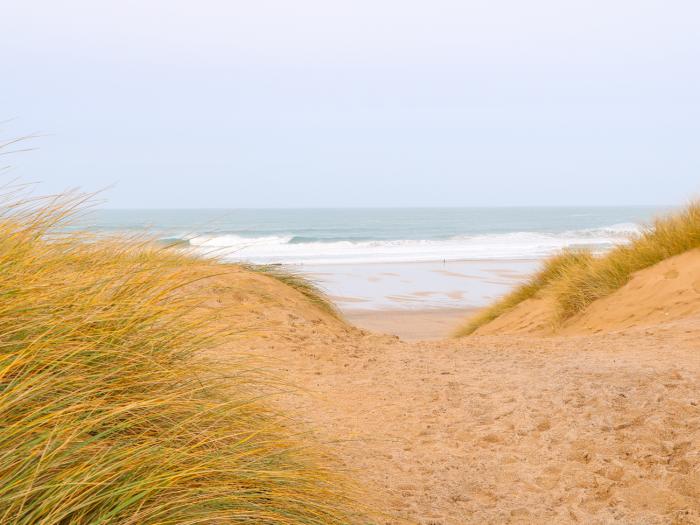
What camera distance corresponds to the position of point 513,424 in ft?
15.2

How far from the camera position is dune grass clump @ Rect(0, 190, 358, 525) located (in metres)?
2.12

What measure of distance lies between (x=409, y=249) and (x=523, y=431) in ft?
105

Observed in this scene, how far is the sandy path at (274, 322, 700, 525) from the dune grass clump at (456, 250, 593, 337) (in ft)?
14.8

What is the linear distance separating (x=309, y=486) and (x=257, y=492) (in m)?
0.21

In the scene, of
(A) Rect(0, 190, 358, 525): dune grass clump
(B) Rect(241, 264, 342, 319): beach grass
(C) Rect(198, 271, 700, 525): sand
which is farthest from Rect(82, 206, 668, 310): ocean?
(C) Rect(198, 271, 700, 525): sand

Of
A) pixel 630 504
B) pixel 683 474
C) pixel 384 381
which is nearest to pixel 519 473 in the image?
pixel 630 504

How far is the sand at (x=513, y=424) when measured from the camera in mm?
3562

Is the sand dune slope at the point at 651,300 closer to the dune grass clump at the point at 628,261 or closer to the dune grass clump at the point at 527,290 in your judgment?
the dune grass clump at the point at 628,261

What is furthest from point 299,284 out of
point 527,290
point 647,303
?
point 647,303

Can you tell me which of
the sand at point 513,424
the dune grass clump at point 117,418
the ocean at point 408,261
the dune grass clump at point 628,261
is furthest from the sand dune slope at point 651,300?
the dune grass clump at point 117,418

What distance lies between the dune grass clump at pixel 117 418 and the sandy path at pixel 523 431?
70 centimetres

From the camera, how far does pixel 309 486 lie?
9.07 feet

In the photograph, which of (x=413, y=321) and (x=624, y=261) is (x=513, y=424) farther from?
(x=413, y=321)

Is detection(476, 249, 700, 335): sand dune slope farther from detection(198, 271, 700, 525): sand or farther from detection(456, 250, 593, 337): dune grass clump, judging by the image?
detection(456, 250, 593, 337): dune grass clump
